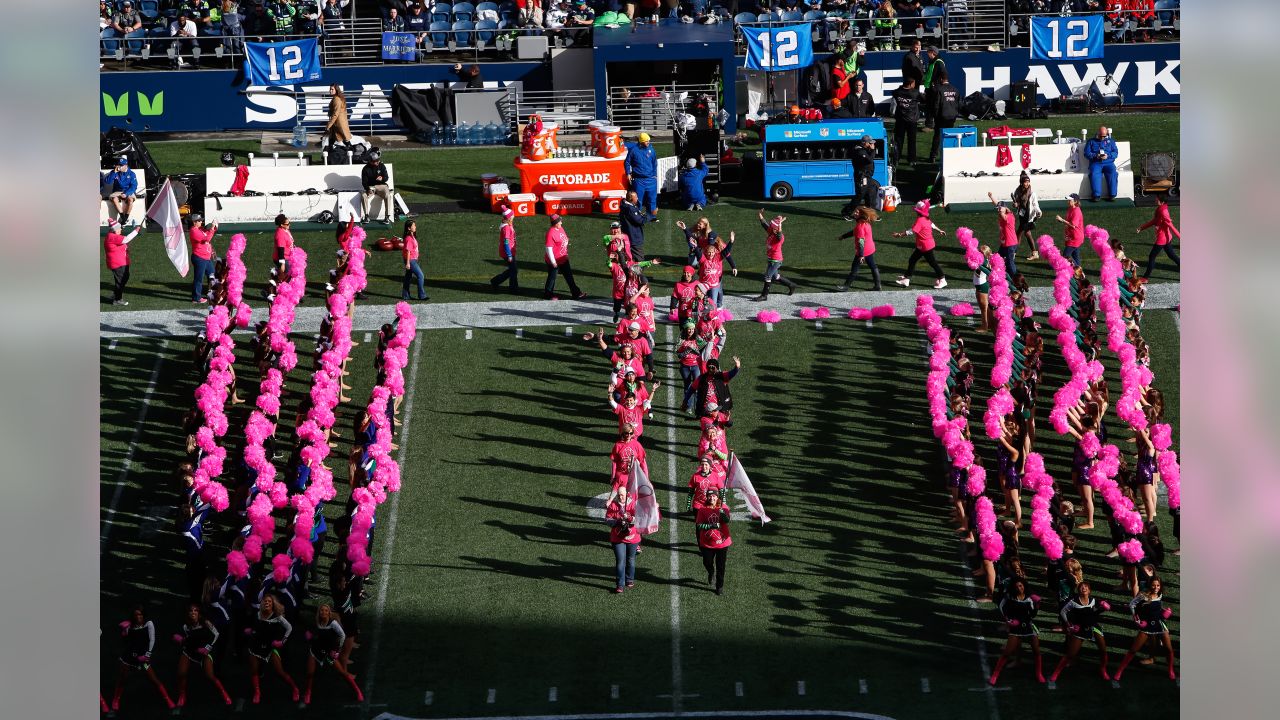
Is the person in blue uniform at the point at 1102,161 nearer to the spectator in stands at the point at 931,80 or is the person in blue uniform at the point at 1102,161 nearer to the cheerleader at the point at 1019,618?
the spectator in stands at the point at 931,80

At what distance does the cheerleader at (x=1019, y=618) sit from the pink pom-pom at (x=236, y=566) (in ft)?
28.4

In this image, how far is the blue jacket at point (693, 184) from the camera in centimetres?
3250

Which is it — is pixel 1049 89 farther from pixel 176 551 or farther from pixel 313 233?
pixel 176 551

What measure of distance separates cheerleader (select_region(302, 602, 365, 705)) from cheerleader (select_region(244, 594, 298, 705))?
0.25m

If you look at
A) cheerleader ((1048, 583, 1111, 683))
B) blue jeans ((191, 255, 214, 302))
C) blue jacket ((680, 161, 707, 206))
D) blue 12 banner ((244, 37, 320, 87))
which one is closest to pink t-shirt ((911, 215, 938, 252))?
blue jacket ((680, 161, 707, 206))

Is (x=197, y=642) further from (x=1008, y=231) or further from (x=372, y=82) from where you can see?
(x=372, y=82)

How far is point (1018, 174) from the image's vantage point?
3278 centimetres

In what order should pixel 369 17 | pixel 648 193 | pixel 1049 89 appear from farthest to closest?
pixel 369 17
pixel 1049 89
pixel 648 193

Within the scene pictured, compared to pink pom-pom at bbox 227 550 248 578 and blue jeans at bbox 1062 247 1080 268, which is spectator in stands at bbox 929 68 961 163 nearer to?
blue jeans at bbox 1062 247 1080 268

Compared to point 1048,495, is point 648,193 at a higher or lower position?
higher

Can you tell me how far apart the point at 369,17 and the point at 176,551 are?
2228 cm

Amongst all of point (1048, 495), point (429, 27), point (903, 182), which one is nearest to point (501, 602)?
point (1048, 495)

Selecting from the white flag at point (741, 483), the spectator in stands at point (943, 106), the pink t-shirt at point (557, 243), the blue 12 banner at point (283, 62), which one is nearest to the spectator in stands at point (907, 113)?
the spectator in stands at point (943, 106)
